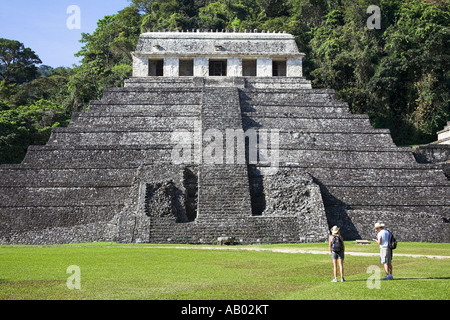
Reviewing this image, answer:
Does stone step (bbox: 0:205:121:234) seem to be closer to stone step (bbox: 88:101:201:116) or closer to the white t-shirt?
stone step (bbox: 88:101:201:116)

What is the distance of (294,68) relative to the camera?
1214 inches

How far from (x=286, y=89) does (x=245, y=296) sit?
872 inches

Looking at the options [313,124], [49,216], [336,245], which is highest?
[313,124]

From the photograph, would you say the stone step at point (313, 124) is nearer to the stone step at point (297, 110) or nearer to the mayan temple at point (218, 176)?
the mayan temple at point (218, 176)

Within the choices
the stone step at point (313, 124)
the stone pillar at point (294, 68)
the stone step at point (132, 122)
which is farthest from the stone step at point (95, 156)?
the stone pillar at point (294, 68)

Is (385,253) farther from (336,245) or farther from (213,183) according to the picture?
(213,183)

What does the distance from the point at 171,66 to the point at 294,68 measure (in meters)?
6.78

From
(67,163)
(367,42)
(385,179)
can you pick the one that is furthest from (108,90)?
(367,42)

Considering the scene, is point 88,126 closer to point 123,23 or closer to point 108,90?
point 108,90

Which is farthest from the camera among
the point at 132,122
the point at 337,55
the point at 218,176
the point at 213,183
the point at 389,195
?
the point at 337,55

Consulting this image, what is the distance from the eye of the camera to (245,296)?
7.11m

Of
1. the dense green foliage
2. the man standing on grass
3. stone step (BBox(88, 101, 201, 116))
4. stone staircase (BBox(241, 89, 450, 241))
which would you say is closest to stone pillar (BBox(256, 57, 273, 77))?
stone staircase (BBox(241, 89, 450, 241))

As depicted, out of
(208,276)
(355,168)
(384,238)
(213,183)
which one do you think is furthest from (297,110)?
(208,276)

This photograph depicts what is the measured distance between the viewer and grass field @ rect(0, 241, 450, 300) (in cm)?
718
